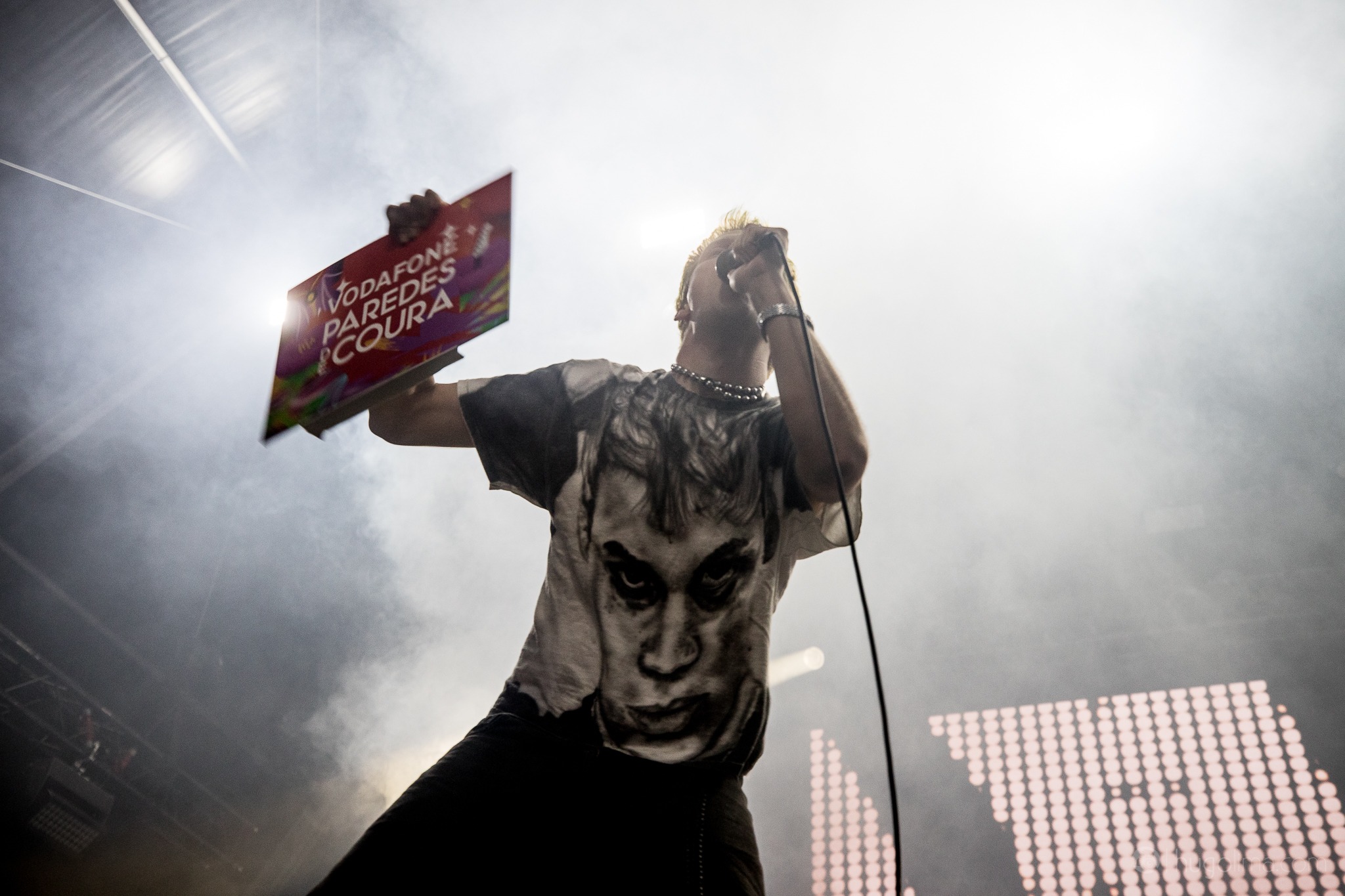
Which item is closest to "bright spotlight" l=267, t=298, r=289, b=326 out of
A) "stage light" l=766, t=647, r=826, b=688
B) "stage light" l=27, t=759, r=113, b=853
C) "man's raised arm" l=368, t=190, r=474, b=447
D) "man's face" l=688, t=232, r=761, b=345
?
"stage light" l=27, t=759, r=113, b=853

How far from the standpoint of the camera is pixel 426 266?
1.06m

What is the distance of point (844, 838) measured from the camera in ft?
12.8

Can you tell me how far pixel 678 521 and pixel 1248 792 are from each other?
343 cm

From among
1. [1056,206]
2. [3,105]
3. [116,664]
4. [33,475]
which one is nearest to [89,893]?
[116,664]

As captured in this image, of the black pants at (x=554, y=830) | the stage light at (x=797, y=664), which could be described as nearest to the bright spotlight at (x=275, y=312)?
the stage light at (x=797, y=664)

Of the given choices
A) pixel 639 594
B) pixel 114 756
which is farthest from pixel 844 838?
pixel 114 756

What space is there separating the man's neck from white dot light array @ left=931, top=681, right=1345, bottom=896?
320 cm

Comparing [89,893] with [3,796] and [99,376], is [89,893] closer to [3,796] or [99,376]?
[3,796]

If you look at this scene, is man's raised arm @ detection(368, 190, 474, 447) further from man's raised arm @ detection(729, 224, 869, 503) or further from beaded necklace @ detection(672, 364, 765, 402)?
man's raised arm @ detection(729, 224, 869, 503)

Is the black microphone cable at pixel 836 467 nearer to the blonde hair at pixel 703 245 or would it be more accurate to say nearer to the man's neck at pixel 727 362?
the man's neck at pixel 727 362

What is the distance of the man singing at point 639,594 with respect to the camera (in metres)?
0.83

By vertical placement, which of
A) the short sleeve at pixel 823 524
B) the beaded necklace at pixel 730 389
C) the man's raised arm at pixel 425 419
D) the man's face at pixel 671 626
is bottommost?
the man's face at pixel 671 626

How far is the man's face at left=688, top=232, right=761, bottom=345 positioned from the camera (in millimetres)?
1277

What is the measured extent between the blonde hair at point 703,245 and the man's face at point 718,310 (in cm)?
6
